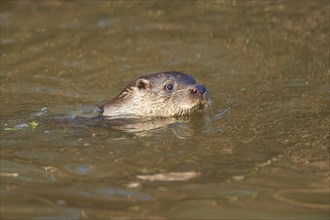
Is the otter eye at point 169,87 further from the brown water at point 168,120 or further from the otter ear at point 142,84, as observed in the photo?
the brown water at point 168,120

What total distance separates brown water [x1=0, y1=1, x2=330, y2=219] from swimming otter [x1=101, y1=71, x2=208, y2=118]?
0.69 feet

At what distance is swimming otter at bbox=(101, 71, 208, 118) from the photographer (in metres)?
7.56

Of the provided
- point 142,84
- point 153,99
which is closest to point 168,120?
point 153,99

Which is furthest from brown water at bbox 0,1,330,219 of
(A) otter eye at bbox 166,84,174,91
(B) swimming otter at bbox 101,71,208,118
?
(A) otter eye at bbox 166,84,174,91

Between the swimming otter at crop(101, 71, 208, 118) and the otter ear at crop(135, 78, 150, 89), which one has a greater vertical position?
the otter ear at crop(135, 78, 150, 89)

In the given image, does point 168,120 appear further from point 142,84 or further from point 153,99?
point 142,84

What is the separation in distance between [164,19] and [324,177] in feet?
20.4

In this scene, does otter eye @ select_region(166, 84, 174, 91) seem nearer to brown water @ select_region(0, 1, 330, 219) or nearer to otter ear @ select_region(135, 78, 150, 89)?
otter ear @ select_region(135, 78, 150, 89)

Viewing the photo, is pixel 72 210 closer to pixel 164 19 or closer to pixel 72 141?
pixel 72 141

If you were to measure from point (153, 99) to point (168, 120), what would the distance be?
12.0 inches

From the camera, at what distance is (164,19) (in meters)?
11.1

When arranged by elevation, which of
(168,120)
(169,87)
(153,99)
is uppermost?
(169,87)

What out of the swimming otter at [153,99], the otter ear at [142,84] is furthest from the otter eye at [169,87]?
the otter ear at [142,84]

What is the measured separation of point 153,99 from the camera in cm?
767
